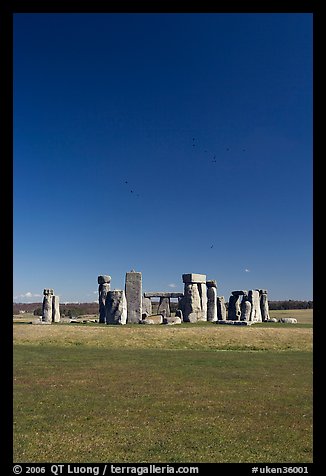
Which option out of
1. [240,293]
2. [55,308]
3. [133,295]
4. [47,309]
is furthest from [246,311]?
[47,309]

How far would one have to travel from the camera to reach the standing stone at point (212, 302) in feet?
122

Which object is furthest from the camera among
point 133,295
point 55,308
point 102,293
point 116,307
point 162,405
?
point 102,293

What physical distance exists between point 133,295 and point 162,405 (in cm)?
2178

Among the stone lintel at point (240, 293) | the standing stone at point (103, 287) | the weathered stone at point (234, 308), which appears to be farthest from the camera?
the weathered stone at point (234, 308)

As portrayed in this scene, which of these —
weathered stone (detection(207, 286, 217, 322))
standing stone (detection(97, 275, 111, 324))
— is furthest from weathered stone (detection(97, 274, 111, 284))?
weathered stone (detection(207, 286, 217, 322))

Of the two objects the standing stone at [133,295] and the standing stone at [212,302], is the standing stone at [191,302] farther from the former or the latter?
the standing stone at [133,295]

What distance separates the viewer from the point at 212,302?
37625 mm

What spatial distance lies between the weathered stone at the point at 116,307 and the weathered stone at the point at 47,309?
5925mm

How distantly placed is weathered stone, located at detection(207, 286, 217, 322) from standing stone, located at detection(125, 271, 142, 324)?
26.9 ft

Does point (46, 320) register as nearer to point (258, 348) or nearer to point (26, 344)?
point (26, 344)

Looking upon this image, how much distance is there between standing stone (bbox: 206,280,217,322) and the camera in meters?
→ 37.3

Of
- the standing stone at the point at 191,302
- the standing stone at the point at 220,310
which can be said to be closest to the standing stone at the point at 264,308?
the standing stone at the point at 220,310

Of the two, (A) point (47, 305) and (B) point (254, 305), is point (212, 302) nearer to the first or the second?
(B) point (254, 305)

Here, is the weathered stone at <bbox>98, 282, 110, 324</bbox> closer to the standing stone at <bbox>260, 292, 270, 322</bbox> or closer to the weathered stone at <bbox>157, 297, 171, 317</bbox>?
the weathered stone at <bbox>157, 297, 171, 317</bbox>
